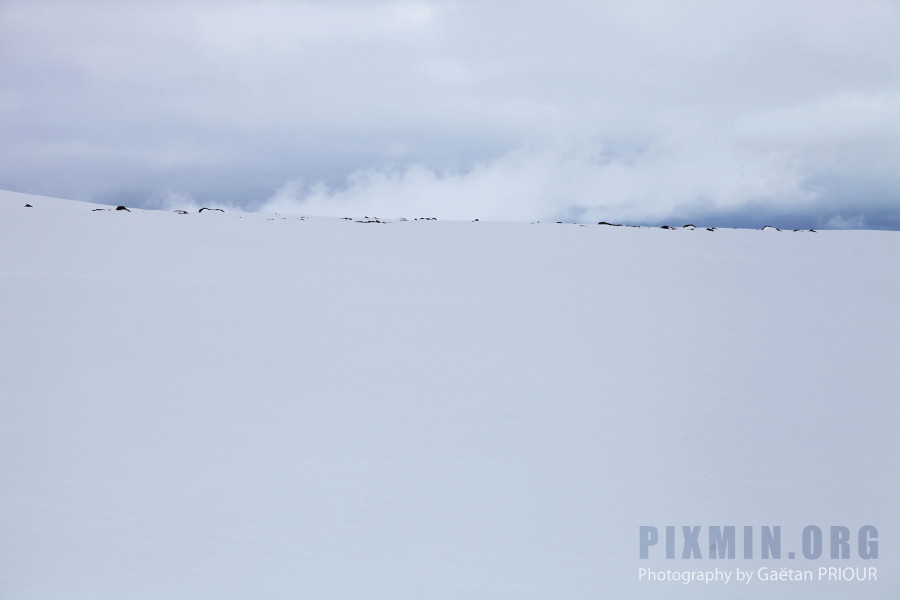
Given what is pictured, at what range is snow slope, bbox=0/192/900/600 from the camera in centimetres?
290

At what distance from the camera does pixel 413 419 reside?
162 inches

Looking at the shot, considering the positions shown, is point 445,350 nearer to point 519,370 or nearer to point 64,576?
point 519,370

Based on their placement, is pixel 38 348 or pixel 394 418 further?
pixel 38 348

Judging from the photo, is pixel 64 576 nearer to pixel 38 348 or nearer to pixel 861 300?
pixel 38 348

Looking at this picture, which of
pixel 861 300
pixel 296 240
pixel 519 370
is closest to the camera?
pixel 519 370

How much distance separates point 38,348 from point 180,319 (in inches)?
35.8

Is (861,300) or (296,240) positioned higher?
(296,240)

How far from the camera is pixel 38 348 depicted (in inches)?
195

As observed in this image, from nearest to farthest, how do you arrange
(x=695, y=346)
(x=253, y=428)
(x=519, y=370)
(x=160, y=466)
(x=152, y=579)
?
(x=152, y=579) < (x=160, y=466) < (x=253, y=428) < (x=519, y=370) < (x=695, y=346)

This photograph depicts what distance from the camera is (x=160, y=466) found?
3.53 metres

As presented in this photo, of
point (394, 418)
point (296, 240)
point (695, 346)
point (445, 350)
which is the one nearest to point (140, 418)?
point (394, 418)

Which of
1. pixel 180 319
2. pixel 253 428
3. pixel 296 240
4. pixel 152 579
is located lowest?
pixel 152 579

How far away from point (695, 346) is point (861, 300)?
2.38 meters

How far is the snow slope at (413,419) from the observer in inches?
114
